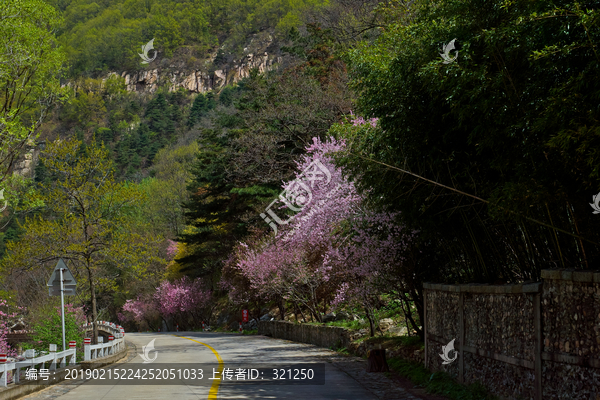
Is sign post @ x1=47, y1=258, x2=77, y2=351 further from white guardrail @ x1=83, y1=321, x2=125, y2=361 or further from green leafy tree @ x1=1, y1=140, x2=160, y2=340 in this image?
green leafy tree @ x1=1, y1=140, x2=160, y2=340

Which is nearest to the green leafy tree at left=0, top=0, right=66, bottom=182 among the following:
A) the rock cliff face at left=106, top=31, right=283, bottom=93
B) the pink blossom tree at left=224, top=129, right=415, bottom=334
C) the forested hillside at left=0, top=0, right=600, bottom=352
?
the forested hillside at left=0, top=0, right=600, bottom=352

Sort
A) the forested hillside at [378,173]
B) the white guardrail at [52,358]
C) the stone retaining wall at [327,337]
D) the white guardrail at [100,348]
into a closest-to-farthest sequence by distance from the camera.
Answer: the forested hillside at [378,173]
the white guardrail at [52,358]
the stone retaining wall at [327,337]
the white guardrail at [100,348]

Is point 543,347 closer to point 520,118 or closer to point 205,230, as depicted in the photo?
point 520,118

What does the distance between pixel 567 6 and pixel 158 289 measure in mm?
52535

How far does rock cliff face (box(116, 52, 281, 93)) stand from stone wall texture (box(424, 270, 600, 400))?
149 meters

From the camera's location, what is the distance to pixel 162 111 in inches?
4877

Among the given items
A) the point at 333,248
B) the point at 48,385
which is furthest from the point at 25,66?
the point at 333,248

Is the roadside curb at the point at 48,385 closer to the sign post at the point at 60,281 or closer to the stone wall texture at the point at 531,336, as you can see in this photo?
the sign post at the point at 60,281

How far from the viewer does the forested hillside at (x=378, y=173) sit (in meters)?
7.45

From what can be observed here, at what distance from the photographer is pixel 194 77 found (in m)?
158

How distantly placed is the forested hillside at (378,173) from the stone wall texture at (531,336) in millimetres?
579

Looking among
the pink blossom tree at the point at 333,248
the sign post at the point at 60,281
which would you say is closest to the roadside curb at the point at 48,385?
the sign post at the point at 60,281

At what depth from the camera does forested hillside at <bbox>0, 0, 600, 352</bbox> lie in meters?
7.45
